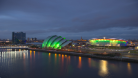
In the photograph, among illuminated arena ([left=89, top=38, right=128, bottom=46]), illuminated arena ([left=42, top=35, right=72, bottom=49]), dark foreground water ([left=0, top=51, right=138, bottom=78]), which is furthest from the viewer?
illuminated arena ([left=89, top=38, right=128, bottom=46])

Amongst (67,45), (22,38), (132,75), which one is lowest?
(132,75)

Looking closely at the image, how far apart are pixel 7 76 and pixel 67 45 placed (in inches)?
1230

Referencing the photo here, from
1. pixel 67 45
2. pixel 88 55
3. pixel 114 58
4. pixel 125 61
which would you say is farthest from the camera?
pixel 67 45

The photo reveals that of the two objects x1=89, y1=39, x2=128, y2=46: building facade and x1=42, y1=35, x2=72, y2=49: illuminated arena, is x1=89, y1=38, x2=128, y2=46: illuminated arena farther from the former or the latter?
x1=42, y1=35, x2=72, y2=49: illuminated arena

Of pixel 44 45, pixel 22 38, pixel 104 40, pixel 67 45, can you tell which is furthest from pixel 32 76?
pixel 22 38

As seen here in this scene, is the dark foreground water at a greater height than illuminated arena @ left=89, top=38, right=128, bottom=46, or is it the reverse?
illuminated arena @ left=89, top=38, right=128, bottom=46

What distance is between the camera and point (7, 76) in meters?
14.4

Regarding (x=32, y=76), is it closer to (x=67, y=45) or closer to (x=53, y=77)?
(x=53, y=77)

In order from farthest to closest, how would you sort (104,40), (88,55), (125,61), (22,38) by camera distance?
(22,38) < (104,40) < (88,55) < (125,61)

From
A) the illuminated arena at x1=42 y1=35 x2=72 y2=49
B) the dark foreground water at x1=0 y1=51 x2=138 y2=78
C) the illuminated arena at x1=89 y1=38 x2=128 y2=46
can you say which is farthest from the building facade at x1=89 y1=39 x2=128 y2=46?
the dark foreground water at x1=0 y1=51 x2=138 y2=78

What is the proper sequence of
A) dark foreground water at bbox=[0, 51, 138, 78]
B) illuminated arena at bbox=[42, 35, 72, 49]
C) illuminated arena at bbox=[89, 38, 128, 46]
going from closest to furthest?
1. dark foreground water at bbox=[0, 51, 138, 78]
2. illuminated arena at bbox=[42, 35, 72, 49]
3. illuminated arena at bbox=[89, 38, 128, 46]

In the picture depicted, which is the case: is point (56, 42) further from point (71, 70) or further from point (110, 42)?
point (71, 70)

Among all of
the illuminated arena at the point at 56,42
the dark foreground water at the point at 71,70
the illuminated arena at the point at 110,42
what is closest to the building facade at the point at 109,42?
the illuminated arena at the point at 110,42

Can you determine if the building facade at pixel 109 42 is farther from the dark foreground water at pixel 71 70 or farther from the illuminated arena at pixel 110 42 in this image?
the dark foreground water at pixel 71 70
